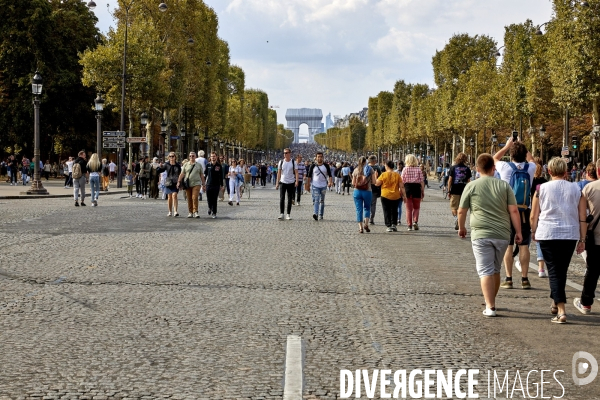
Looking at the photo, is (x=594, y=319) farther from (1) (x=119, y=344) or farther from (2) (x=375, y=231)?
(2) (x=375, y=231)

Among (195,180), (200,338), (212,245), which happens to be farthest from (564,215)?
(195,180)

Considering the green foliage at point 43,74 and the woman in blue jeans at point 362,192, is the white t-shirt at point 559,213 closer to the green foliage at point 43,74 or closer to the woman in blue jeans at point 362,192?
the woman in blue jeans at point 362,192

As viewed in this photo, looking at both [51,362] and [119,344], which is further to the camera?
[119,344]

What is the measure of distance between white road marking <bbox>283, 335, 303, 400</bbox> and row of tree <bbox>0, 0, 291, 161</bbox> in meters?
41.5

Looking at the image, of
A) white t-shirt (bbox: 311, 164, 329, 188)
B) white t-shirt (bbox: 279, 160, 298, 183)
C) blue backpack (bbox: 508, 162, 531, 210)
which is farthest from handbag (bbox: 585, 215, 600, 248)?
white t-shirt (bbox: 311, 164, 329, 188)

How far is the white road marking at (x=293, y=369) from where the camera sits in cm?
534

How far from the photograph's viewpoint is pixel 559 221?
870cm

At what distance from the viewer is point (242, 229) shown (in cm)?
1895

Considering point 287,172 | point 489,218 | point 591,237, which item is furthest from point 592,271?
point 287,172

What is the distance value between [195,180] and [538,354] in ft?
52.5

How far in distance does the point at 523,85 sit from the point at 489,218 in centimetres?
5346

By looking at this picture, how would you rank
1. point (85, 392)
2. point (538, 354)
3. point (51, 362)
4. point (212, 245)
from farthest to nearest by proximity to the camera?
point (212, 245), point (538, 354), point (51, 362), point (85, 392)

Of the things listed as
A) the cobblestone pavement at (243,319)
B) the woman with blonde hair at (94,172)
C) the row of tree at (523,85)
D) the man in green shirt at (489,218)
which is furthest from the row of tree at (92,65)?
the man in green shirt at (489,218)

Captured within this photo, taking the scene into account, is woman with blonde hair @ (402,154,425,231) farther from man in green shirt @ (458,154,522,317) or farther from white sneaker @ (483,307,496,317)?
white sneaker @ (483,307,496,317)
